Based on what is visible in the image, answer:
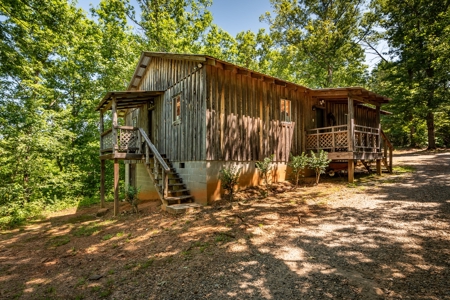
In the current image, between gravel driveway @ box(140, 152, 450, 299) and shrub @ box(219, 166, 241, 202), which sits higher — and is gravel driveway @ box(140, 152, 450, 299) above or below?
below

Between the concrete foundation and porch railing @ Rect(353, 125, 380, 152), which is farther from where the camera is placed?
porch railing @ Rect(353, 125, 380, 152)

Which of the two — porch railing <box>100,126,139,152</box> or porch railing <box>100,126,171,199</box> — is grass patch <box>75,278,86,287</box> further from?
porch railing <box>100,126,139,152</box>

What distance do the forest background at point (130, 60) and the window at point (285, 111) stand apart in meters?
11.5

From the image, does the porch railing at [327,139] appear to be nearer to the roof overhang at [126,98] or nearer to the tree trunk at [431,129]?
the roof overhang at [126,98]

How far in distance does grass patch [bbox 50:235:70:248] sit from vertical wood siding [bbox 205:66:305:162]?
5.18 meters

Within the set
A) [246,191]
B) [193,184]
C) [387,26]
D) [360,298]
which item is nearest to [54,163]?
[193,184]

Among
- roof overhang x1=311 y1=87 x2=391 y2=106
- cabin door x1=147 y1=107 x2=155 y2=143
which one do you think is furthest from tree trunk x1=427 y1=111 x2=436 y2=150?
cabin door x1=147 y1=107 x2=155 y2=143

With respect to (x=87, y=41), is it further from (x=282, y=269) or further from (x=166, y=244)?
(x=282, y=269)

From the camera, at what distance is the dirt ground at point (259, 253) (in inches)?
130

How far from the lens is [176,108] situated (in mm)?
10539

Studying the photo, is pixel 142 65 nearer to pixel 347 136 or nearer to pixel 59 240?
pixel 59 240

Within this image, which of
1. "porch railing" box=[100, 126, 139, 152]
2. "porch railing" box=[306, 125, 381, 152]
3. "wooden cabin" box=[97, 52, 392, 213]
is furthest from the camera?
"porch railing" box=[306, 125, 381, 152]

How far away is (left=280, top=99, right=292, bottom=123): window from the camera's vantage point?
10.8 meters

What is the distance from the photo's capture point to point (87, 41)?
1778 centimetres
